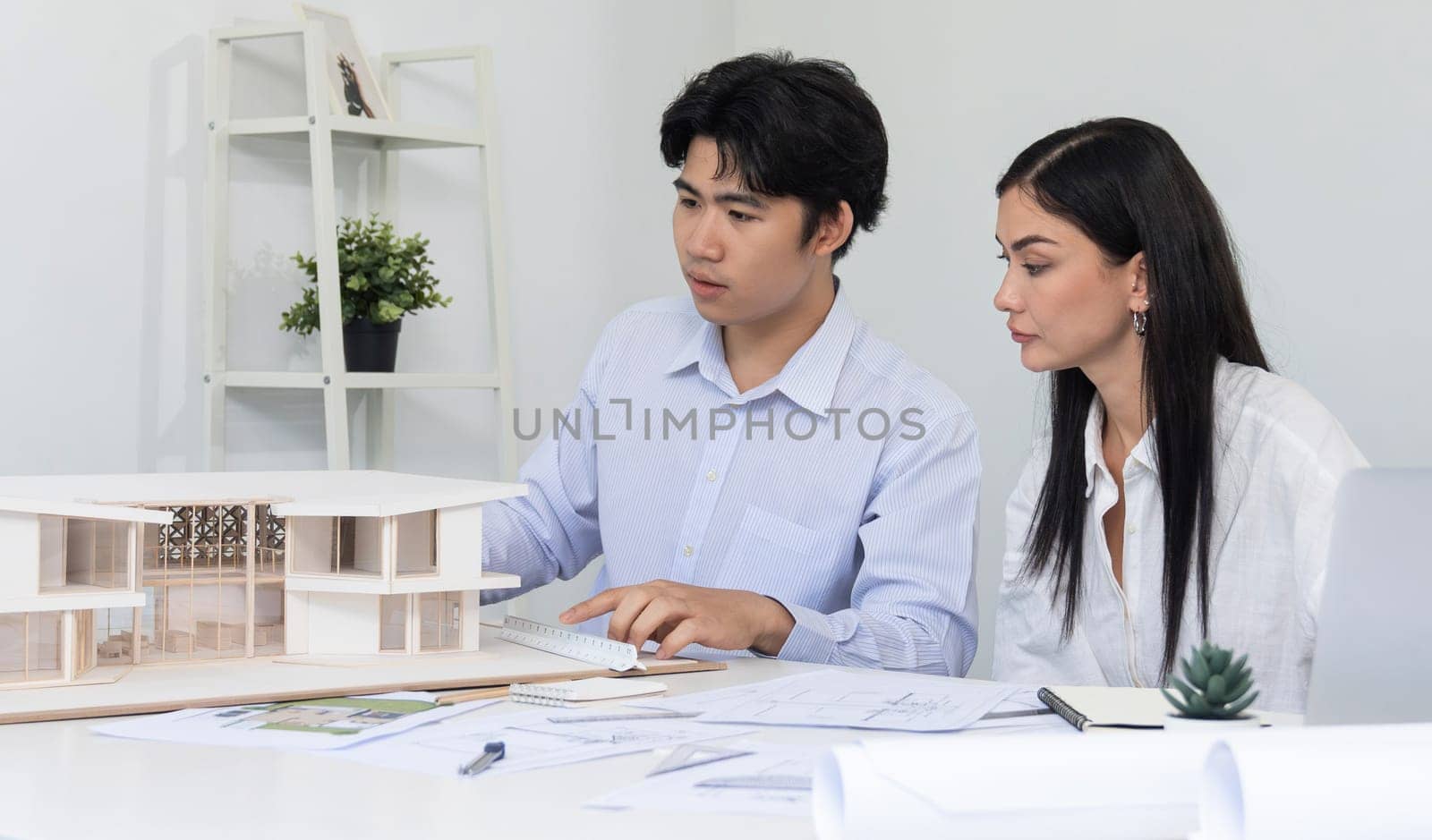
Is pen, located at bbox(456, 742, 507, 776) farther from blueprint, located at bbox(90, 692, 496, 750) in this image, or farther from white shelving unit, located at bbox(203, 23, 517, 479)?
white shelving unit, located at bbox(203, 23, 517, 479)

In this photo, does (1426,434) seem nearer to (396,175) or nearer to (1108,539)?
(1108,539)

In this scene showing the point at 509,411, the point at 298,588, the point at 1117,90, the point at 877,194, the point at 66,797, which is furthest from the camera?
the point at 1117,90

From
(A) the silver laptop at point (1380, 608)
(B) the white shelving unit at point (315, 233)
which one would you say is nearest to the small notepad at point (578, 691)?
(A) the silver laptop at point (1380, 608)

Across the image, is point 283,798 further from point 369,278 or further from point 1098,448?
point 369,278

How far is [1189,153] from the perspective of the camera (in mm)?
2725

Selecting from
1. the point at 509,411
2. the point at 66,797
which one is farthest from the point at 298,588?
the point at 509,411

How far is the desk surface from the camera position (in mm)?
810

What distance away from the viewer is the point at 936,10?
10.4 feet

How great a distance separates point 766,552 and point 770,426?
17cm

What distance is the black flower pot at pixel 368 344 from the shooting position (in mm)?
2377

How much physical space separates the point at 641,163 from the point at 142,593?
216cm

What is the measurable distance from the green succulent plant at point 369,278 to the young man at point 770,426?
57 centimetres

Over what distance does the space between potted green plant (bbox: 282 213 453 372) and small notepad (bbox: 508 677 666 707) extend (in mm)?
1275

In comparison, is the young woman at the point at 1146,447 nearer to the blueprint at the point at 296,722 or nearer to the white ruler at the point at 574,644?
the white ruler at the point at 574,644
